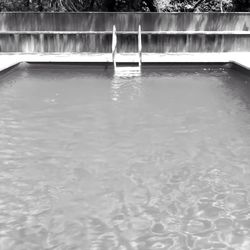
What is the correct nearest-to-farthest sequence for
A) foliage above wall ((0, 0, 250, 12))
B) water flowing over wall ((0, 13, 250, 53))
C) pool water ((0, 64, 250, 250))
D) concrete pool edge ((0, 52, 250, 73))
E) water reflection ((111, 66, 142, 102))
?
1. pool water ((0, 64, 250, 250))
2. water reflection ((111, 66, 142, 102))
3. concrete pool edge ((0, 52, 250, 73))
4. water flowing over wall ((0, 13, 250, 53))
5. foliage above wall ((0, 0, 250, 12))

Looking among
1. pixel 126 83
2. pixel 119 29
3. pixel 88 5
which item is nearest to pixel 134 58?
pixel 119 29

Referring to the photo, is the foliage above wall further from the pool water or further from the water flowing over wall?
the pool water

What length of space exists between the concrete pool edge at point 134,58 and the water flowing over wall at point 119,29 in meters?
0.24

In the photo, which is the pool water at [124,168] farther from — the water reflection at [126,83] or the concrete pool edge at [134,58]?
the concrete pool edge at [134,58]

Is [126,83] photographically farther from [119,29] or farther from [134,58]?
[119,29]

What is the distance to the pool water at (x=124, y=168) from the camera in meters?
3.42

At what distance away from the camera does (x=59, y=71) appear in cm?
1112

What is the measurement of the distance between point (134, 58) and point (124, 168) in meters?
7.17

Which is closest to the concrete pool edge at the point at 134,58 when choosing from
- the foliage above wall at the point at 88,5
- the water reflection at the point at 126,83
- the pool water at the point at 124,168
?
the water reflection at the point at 126,83

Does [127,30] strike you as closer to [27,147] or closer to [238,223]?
[27,147]

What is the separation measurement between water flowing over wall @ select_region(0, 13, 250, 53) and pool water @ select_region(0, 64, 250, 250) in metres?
3.56

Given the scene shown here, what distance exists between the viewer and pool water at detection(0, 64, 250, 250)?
3418mm

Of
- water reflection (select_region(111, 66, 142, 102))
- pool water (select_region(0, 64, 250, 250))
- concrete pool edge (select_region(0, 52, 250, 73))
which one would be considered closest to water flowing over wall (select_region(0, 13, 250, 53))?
concrete pool edge (select_region(0, 52, 250, 73))

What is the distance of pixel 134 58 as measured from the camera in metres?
11.6
